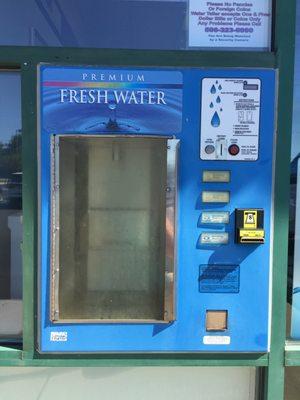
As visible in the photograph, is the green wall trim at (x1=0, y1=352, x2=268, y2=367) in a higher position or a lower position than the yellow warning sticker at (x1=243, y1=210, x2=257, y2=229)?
lower

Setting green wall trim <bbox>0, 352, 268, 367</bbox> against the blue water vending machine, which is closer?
the blue water vending machine

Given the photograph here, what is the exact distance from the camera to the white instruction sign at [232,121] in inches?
95.3

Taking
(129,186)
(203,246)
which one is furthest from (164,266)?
(129,186)

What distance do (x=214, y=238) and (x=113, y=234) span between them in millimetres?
515

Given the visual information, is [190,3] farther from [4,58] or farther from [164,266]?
[164,266]

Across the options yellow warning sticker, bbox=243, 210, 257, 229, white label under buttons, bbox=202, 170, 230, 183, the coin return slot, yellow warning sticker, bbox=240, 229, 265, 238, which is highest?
white label under buttons, bbox=202, 170, 230, 183

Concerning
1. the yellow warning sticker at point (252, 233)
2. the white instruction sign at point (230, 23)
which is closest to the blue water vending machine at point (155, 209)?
the yellow warning sticker at point (252, 233)

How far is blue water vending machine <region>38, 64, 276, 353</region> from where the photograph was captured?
2402 millimetres

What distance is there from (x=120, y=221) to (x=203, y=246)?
442 millimetres

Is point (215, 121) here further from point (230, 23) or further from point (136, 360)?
point (136, 360)

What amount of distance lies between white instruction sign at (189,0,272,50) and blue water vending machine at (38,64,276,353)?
173 millimetres

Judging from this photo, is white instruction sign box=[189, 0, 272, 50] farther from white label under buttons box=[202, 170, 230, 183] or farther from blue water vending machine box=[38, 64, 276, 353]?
white label under buttons box=[202, 170, 230, 183]

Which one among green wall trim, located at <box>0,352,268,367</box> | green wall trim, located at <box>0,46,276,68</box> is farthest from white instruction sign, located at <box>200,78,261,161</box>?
green wall trim, located at <box>0,352,268,367</box>

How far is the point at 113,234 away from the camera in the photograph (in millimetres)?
2512
